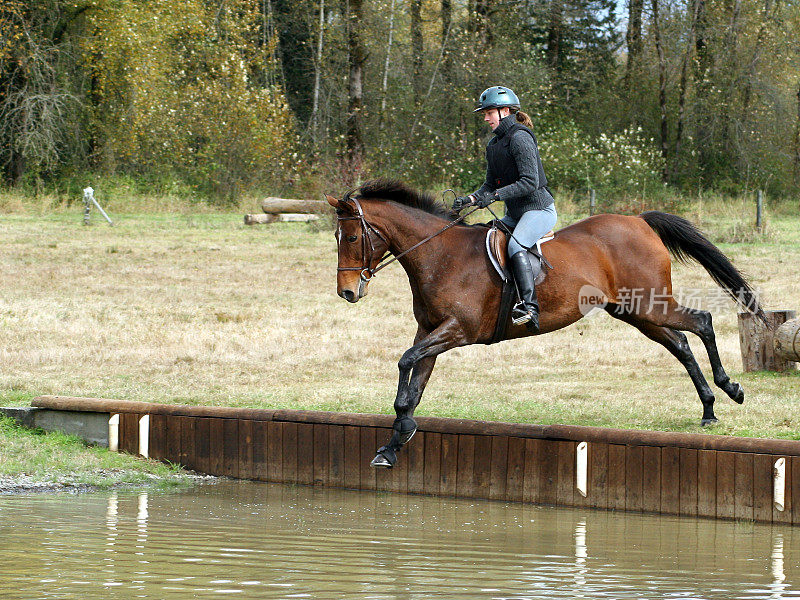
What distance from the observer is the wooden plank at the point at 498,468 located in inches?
347

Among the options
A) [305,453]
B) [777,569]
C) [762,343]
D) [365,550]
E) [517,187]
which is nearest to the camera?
[777,569]

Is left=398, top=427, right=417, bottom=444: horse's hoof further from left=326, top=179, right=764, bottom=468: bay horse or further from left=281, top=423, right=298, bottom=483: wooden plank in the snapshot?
left=281, top=423, right=298, bottom=483: wooden plank

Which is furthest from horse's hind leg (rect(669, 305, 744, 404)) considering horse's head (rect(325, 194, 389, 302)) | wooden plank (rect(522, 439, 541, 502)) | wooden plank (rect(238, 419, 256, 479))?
wooden plank (rect(238, 419, 256, 479))

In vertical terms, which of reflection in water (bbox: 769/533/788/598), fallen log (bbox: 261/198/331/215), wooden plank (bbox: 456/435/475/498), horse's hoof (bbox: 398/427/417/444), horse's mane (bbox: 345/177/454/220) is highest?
fallen log (bbox: 261/198/331/215)

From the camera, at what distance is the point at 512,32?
3800cm

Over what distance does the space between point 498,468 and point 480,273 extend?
5.01 feet

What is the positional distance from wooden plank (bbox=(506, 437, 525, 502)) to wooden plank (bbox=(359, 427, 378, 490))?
1.11m

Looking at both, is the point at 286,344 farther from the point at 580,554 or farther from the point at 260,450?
the point at 580,554

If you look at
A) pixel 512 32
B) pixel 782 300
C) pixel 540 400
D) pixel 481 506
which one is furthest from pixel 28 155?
pixel 481 506

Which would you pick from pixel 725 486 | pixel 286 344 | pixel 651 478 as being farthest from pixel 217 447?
pixel 286 344

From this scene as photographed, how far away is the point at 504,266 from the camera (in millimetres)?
8930

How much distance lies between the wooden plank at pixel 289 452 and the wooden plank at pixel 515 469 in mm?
1860

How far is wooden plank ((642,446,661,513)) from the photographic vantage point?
8273 mm

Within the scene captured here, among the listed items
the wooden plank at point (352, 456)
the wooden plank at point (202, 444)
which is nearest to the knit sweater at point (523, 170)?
the wooden plank at point (352, 456)
